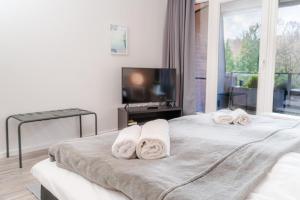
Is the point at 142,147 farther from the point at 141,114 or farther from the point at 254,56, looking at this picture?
the point at 254,56

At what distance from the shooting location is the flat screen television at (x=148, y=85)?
377 cm

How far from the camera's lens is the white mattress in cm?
103

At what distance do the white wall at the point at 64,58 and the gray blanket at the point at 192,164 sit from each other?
1696 mm

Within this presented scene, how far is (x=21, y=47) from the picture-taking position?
2.95 meters

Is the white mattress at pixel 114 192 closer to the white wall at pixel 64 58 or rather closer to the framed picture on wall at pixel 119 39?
the white wall at pixel 64 58

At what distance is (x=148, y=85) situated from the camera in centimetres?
388

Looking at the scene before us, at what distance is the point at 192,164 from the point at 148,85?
2714mm

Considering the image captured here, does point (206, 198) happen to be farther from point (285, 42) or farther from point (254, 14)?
point (254, 14)

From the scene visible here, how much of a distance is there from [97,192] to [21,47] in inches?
93.8

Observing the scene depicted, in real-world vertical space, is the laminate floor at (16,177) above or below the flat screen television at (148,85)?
below

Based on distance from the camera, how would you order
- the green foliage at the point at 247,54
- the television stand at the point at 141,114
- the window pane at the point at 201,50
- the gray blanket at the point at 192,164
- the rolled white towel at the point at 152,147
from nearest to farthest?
the gray blanket at the point at 192,164, the rolled white towel at the point at 152,147, the green foliage at the point at 247,54, the television stand at the point at 141,114, the window pane at the point at 201,50

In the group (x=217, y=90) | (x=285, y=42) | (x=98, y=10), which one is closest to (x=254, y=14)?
(x=285, y=42)

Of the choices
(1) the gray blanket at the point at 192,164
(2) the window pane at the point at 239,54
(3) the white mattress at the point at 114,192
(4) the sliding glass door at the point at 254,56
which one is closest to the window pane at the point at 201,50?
(4) the sliding glass door at the point at 254,56

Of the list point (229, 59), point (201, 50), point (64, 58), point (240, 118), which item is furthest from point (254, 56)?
point (64, 58)
